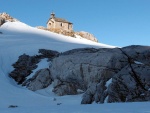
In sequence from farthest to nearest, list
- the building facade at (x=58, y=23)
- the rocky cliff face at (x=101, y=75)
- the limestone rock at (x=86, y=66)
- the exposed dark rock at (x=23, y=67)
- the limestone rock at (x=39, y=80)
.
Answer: the building facade at (x=58, y=23) → the exposed dark rock at (x=23, y=67) → the limestone rock at (x=39, y=80) → the limestone rock at (x=86, y=66) → the rocky cliff face at (x=101, y=75)

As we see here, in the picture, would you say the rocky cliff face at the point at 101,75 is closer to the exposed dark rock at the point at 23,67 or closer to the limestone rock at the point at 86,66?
the limestone rock at the point at 86,66

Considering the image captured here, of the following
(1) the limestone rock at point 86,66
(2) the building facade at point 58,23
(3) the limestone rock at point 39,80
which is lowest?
(3) the limestone rock at point 39,80

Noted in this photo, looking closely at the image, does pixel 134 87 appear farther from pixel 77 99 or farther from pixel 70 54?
pixel 70 54

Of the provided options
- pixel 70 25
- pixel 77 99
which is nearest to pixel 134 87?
pixel 77 99

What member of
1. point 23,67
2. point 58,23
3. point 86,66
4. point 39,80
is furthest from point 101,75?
point 58,23

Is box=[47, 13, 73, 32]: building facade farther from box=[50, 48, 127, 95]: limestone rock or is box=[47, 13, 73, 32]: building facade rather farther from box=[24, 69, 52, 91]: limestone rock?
box=[50, 48, 127, 95]: limestone rock

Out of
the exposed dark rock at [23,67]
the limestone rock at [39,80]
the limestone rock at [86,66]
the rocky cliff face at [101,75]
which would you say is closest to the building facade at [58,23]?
the exposed dark rock at [23,67]

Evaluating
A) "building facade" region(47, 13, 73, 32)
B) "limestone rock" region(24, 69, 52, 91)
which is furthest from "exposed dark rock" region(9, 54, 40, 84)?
"building facade" region(47, 13, 73, 32)

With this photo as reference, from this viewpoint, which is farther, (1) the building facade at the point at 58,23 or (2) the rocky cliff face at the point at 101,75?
(1) the building facade at the point at 58,23

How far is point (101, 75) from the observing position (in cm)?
2791

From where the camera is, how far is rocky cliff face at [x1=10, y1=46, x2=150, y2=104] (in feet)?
76.9

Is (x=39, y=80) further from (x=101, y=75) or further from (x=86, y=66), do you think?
(x=101, y=75)

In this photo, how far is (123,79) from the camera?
24.2 m

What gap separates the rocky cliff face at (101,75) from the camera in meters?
23.5
